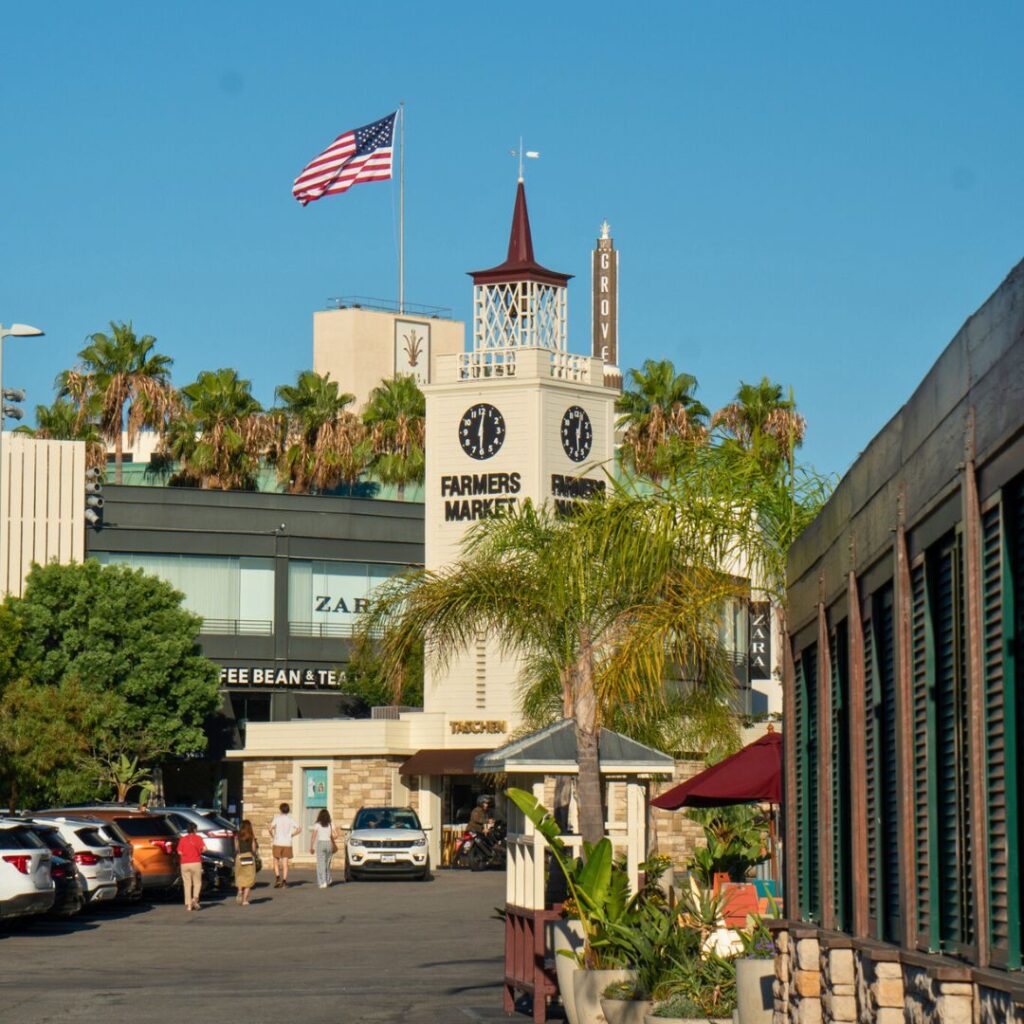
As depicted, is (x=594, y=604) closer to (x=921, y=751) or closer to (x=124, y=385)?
(x=921, y=751)

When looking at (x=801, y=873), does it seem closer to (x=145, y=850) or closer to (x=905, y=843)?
(x=905, y=843)

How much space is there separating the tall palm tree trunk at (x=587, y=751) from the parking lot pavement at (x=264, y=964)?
77.6 inches

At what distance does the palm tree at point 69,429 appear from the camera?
3132 inches

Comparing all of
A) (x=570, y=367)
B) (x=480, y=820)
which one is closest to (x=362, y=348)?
(x=570, y=367)

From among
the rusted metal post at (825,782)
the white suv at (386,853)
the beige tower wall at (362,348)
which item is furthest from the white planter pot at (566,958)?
the beige tower wall at (362,348)

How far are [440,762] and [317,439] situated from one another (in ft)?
80.8

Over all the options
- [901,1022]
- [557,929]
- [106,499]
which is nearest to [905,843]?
[901,1022]

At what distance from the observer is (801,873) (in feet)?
49.7

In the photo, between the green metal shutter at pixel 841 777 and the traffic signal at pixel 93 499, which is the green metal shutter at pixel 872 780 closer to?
the green metal shutter at pixel 841 777

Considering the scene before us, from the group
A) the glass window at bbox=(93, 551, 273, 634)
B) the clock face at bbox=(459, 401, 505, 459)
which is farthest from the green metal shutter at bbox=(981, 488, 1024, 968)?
the glass window at bbox=(93, 551, 273, 634)

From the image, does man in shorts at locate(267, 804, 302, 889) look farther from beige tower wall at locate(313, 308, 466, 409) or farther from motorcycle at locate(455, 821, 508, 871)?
beige tower wall at locate(313, 308, 466, 409)

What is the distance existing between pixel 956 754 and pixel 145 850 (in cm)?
3111

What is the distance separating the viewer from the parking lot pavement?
19.6 metres

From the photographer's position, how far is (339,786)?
60219 mm
